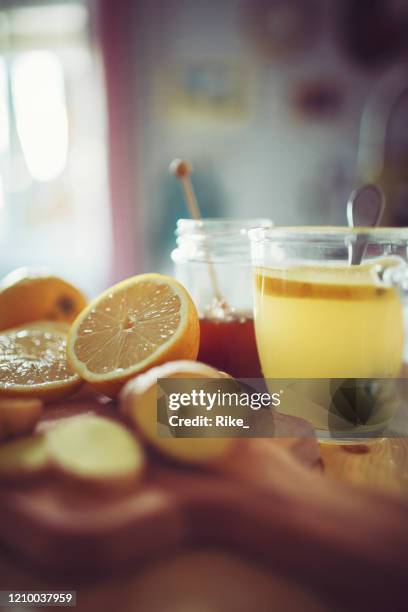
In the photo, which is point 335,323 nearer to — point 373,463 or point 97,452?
point 373,463

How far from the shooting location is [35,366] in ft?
1.70

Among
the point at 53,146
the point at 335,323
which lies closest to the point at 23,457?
the point at 335,323

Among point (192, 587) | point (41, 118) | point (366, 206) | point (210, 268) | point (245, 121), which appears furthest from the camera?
point (41, 118)

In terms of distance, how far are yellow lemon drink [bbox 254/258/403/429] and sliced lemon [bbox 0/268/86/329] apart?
0.24m

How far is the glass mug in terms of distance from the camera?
48cm

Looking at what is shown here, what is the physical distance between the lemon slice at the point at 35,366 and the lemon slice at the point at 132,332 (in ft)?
0.08

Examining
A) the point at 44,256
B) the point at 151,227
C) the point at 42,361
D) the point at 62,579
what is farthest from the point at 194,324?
the point at 44,256

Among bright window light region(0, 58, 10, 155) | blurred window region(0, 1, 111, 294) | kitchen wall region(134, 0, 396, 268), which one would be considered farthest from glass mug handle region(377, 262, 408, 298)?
bright window light region(0, 58, 10, 155)

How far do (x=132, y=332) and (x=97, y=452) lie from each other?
0.53 feet

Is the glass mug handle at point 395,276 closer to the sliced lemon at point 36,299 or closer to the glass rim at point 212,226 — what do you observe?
the glass rim at point 212,226

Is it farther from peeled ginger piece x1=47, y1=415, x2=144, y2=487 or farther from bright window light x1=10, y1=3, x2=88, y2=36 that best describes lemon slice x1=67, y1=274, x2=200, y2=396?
bright window light x1=10, y1=3, x2=88, y2=36

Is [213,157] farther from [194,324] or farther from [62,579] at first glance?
[62,579]

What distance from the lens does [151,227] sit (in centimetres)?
254

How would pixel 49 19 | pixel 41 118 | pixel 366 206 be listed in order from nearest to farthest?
pixel 366 206, pixel 49 19, pixel 41 118
